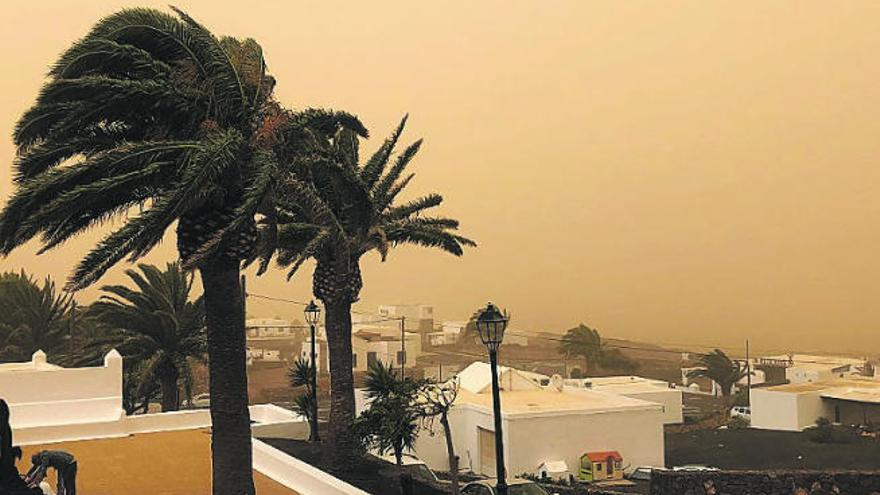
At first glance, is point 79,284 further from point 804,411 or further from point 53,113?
point 804,411

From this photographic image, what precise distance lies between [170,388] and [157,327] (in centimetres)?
188

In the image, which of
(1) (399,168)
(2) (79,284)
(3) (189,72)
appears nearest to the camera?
(2) (79,284)

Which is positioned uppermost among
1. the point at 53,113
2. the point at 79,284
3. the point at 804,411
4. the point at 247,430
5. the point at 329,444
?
the point at 53,113

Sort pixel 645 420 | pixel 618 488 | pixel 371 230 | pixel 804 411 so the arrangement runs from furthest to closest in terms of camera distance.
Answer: pixel 804 411 → pixel 645 420 → pixel 618 488 → pixel 371 230

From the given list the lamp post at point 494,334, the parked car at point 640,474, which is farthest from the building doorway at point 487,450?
the lamp post at point 494,334

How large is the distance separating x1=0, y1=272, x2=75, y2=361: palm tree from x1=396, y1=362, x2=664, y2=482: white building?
17.4 metres

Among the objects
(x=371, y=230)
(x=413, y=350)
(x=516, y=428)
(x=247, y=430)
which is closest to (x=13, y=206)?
(x=247, y=430)

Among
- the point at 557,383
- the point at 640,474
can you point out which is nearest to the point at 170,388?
the point at 640,474

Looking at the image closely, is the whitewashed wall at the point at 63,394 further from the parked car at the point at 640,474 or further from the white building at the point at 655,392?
the white building at the point at 655,392

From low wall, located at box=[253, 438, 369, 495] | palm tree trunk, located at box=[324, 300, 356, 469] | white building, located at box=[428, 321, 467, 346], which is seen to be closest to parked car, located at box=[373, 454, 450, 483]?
palm tree trunk, located at box=[324, 300, 356, 469]

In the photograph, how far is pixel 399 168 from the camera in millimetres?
18000

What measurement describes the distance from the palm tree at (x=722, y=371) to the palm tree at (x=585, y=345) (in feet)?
50.2

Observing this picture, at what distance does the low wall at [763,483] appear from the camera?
73.2ft

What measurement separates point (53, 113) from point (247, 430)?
4598 mm
